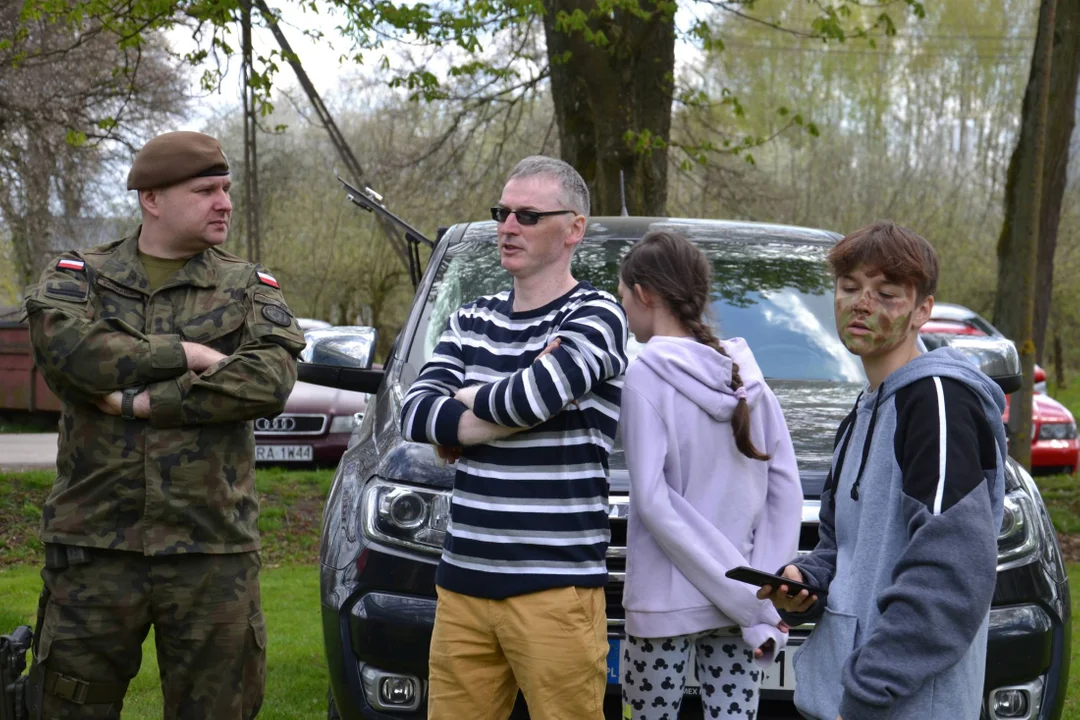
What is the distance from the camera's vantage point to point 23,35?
32.5 ft

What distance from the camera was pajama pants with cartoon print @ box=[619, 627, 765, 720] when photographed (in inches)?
126

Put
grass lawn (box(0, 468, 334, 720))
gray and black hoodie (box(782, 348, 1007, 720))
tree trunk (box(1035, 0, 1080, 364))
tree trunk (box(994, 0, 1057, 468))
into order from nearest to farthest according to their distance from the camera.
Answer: gray and black hoodie (box(782, 348, 1007, 720))
grass lawn (box(0, 468, 334, 720))
tree trunk (box(994, 0, 1057, 468))
tree trunk (box(1035, 0, 1080, 364))

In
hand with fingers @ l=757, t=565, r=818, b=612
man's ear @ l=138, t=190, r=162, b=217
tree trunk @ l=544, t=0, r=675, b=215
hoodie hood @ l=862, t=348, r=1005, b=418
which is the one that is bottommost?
hand with fingers @ l=757, t=565, r=818, b=612

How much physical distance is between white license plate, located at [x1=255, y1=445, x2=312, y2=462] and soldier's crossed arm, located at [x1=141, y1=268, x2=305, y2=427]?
327 inches

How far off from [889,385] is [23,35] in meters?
9.29

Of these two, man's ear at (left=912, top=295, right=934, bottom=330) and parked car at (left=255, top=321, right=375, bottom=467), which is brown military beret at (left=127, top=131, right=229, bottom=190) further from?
parked car at (left=255, top=321, right=375, bottom=467)

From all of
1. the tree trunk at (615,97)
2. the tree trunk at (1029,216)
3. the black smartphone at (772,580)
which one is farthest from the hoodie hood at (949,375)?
the tree trunk at (615,97)

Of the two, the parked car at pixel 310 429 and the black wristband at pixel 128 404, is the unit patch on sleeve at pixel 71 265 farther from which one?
the parked car at pixel 310 429

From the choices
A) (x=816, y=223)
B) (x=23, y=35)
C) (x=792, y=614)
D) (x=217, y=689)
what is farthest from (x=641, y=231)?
(x=816, y=223)

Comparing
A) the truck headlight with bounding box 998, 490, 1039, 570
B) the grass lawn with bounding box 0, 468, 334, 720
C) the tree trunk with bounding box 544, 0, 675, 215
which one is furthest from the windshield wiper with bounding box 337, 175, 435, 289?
the tree trunk with bounding box 544, 0, 675, 215

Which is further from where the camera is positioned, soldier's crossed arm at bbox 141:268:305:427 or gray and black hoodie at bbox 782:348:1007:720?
soldier's crossed arm at bbox 141:268:305:427

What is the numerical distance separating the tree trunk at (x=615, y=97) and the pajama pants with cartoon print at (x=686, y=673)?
7.04 m

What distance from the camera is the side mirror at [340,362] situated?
454 cm

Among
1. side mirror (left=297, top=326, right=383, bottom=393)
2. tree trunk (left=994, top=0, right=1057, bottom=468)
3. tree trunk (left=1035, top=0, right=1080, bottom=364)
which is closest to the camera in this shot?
side mirror (left=297, top=326, right=383, bottom=393)
